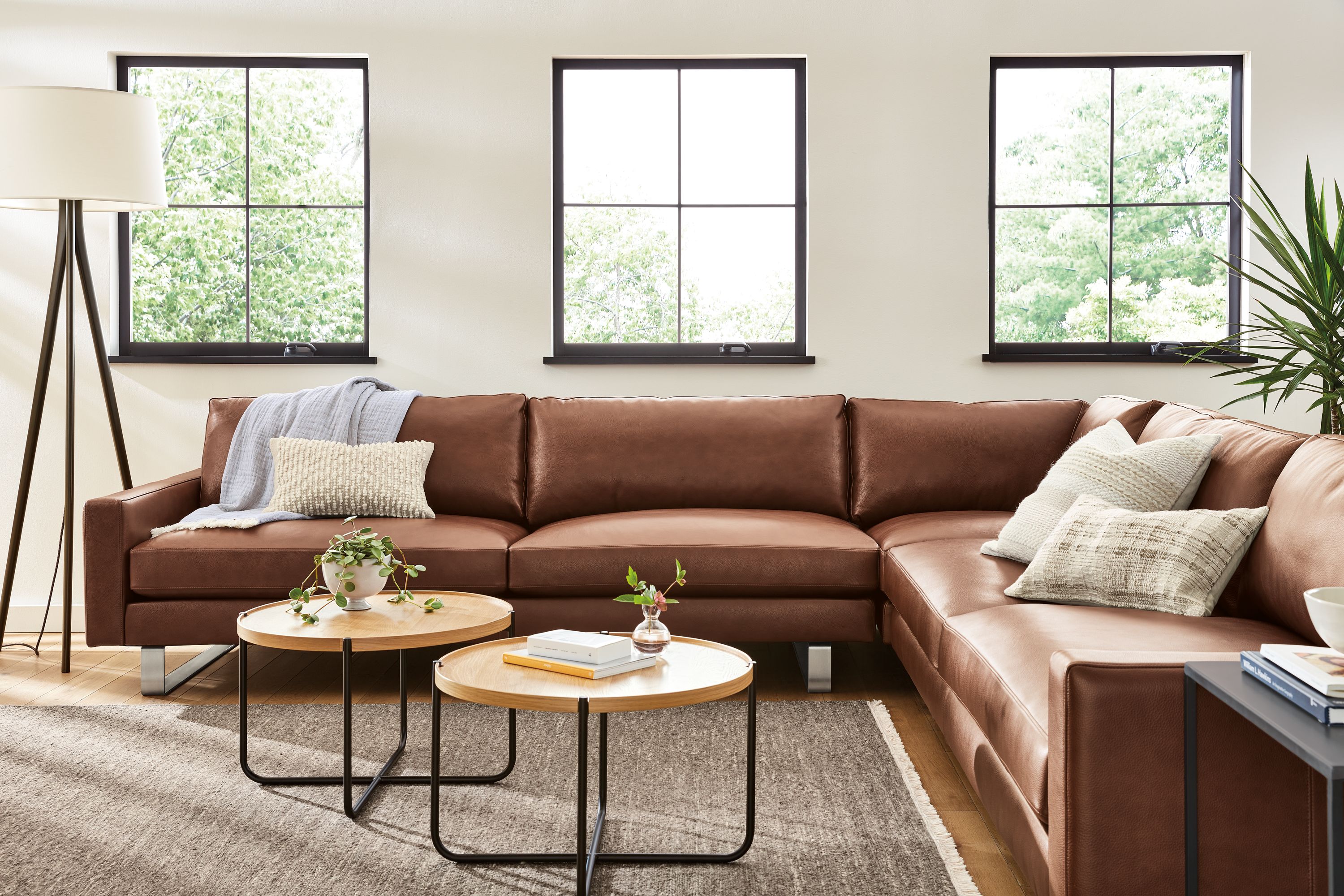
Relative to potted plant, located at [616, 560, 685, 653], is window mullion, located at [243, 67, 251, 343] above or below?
above

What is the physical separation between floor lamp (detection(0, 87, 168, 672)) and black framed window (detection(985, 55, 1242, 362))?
3202mm

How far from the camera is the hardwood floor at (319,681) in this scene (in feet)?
9.18

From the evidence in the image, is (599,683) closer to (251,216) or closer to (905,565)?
(905,565)

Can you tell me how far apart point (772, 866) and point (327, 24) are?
3.60 meters

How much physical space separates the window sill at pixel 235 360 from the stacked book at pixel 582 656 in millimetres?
2421

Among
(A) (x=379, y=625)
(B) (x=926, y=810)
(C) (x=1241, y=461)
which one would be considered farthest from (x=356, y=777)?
(C) (x=1241, y=461)

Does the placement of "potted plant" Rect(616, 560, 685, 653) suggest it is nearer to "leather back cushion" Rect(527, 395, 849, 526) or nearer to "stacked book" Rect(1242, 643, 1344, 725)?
"stacked book" Rect(1242, 643, 1344, 725)

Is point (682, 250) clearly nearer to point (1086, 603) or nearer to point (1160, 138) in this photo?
point (1160, 138)

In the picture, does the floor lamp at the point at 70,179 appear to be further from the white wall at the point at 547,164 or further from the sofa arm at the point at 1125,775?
the sofa arm at the point at 1125,775

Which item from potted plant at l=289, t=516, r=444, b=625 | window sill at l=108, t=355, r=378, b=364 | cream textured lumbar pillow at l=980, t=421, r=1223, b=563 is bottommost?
potted plant at l=289, t=516, r=444, b=625

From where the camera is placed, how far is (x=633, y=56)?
4023 mm

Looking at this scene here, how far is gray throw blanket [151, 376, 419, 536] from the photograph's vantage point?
3.46 meters

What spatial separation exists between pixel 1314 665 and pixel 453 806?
172cm

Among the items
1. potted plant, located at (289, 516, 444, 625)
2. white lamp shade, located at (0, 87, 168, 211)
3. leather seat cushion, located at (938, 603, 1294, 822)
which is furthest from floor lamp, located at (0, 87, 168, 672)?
→ leather seat cushion, located at (938, 603, 1294, 822)
